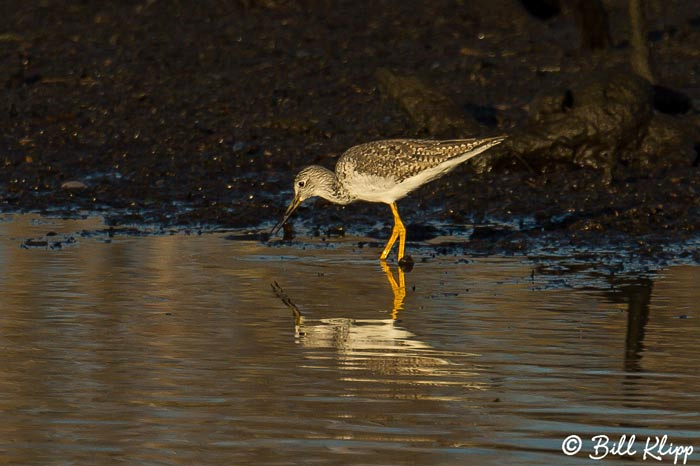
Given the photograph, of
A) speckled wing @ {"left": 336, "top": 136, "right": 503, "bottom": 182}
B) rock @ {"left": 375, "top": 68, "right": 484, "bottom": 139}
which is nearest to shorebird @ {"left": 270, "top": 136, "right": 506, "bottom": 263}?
speckled wing @ {"left": 336, "top": 136, "right": 503, "bottom": 182}

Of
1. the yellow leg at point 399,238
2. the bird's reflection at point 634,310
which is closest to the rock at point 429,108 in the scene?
the yellow leg at point 399,238

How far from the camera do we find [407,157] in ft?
45.6

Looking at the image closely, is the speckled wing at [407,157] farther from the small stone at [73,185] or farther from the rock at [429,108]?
the small stone at [73,185]

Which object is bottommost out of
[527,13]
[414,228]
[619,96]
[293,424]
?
[293,424]

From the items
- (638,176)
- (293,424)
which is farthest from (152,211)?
(293,424)

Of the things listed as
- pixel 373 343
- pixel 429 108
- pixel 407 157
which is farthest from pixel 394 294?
pixel 429 108

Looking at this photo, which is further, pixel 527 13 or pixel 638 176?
pixel 527 13

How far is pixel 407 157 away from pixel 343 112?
5.92 metres

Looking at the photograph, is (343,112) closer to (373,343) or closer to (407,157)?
(407,157)

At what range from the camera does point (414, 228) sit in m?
15.0

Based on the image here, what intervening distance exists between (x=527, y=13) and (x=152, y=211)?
10569 mm

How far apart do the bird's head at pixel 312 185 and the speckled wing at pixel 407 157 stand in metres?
0.32

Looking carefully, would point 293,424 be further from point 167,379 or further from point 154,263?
point 154,263

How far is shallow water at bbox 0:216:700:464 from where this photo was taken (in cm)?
722
